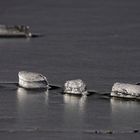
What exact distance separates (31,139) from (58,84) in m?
6.03

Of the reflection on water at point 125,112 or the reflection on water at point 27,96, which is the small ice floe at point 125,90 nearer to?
the reflection on water at point 125,112

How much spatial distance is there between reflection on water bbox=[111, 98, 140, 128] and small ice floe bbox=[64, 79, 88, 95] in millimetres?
876

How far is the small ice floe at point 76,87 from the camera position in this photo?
74.9 feet

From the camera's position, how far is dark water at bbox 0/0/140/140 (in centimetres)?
1930

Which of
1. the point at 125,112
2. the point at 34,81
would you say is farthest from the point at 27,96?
the point at 125,112

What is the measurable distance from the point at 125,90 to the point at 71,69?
13.9 ft

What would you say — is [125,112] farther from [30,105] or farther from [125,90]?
[30,105]

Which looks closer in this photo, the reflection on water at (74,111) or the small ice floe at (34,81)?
the reflection on water at (74,111)

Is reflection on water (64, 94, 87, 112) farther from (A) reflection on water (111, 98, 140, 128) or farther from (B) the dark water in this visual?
(A) reflection on water (111, 98, 140, 128)

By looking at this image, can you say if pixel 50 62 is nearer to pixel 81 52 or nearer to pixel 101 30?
pixel 81 52

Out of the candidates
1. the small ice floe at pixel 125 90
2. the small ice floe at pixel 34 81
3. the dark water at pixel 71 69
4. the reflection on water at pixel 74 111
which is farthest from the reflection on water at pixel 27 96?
the small ice floe at pixel 125 90

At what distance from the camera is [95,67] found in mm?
26516

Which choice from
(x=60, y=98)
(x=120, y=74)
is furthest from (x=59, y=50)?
(x=60, y=98)

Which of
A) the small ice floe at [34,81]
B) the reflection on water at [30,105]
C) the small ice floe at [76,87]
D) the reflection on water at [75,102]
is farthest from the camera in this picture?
the small ice floe at [34,81]
